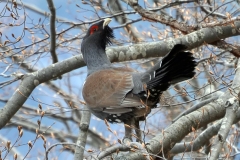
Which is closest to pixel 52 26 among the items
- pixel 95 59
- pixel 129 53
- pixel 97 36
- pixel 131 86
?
pixel 97 36

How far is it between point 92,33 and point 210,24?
4.64 ft

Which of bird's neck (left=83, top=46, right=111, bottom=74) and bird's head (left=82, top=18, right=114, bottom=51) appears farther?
bird's head (left=82, top=18, right=114, bottom=51)

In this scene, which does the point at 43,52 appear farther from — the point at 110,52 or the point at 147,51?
the point at 147,51

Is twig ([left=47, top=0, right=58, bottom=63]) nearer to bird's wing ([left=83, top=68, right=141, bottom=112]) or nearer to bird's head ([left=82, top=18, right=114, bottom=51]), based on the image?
bird's head ([left=82, top=18, right=114, bottom=51])

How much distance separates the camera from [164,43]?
5.12 metres

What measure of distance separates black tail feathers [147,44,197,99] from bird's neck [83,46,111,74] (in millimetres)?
1033

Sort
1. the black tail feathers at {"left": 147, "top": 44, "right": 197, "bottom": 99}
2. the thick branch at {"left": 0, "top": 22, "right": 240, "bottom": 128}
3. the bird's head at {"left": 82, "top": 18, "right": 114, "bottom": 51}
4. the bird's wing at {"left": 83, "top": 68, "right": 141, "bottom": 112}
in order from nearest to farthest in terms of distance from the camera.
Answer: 1. the black tail feathers at {"left": 147, "top": 44, "right": 197, "bottom": 99}
2. the bird's wing at {"left": 83, "top": 68, "right": 141, "bottom": 112}
3. the thick branch at {"left": 0, "top": 22, "right": 240, "bottom": 128}
4. the bird's head at {"left": 82, "top": 18, "right": 114, "bottom": 51}

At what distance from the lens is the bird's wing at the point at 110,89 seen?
13.9ft

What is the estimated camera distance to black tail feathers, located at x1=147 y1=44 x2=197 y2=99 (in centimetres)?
387

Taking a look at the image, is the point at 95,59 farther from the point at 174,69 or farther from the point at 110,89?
the point at 174,69

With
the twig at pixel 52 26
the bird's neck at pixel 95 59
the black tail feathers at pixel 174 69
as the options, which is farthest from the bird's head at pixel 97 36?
the black tail feathers at pixel 174 69

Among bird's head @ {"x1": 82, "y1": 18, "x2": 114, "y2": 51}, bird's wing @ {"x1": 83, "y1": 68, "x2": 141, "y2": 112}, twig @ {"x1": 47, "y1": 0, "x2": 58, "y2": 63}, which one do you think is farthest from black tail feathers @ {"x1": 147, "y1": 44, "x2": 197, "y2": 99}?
twig @ {"x1": 47, "y1": 0, "x2": 58, "y2": 63}

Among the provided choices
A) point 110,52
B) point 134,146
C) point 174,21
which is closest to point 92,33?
point 110,52

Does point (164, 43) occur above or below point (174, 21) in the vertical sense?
below
